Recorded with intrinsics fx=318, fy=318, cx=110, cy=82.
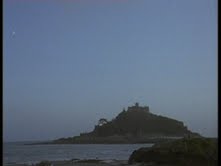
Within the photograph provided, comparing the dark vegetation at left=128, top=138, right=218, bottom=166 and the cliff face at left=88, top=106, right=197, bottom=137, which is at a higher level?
the cliff face at left=88, top=106, right=197, bottom=137

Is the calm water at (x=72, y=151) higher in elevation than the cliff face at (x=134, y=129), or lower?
lower

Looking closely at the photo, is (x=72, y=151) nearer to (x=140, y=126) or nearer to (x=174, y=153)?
(x=140, y=126)

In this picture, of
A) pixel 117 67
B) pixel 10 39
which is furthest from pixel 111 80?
pixel 10 39

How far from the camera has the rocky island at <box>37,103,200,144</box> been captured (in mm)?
1321

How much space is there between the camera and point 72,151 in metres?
1.37

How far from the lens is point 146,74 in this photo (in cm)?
138

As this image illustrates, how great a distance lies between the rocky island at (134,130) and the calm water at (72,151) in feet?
0.08

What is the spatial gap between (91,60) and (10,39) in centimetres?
37

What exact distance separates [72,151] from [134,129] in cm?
29

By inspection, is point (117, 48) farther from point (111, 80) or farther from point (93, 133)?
point (93, 133)

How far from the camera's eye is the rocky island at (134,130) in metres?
1.32

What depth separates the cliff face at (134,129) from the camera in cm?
132

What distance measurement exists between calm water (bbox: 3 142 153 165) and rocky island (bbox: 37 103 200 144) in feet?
0.08

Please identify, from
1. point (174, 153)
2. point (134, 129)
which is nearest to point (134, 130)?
point (134, 129)
